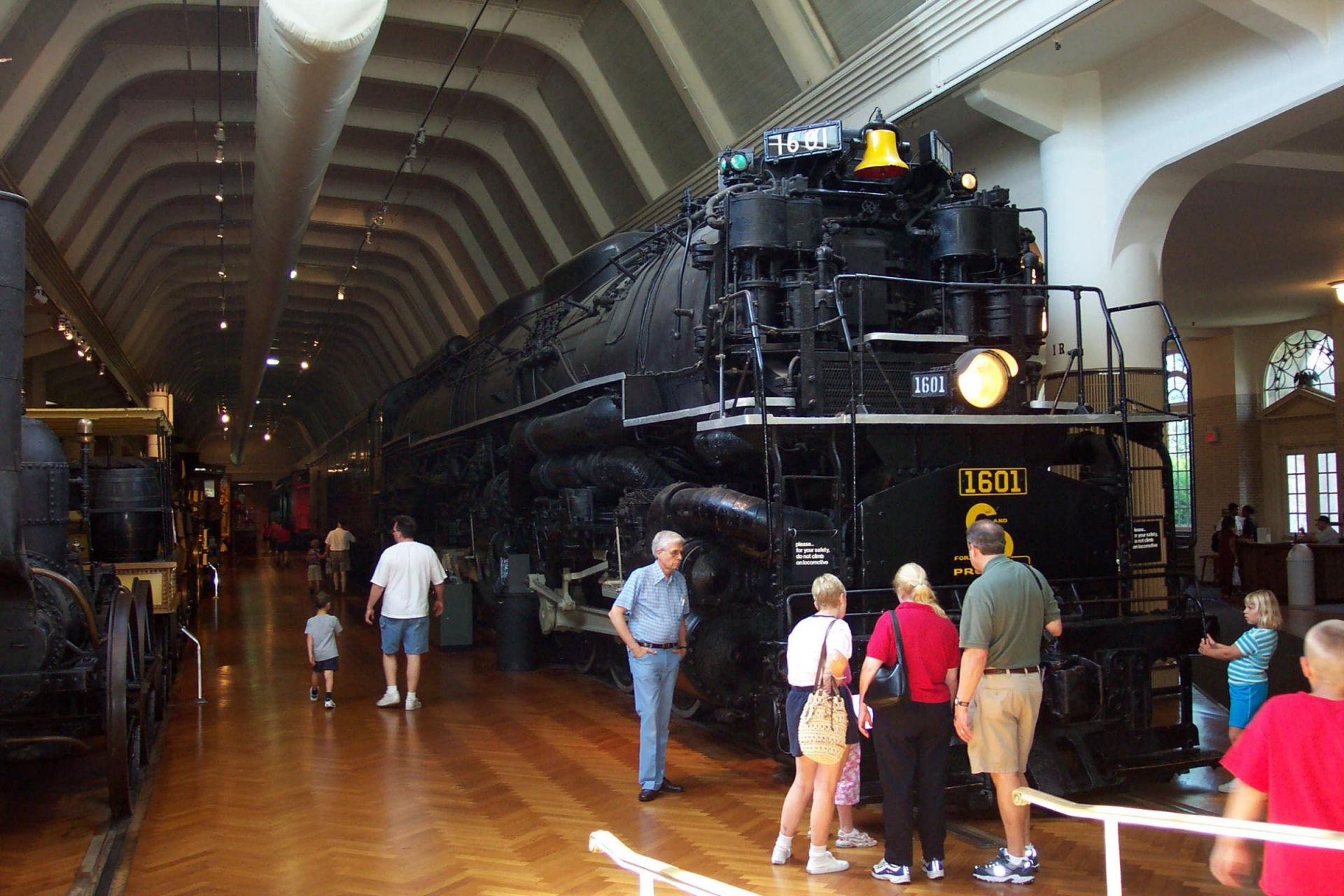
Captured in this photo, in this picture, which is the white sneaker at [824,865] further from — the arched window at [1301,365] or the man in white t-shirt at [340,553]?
the arched window at [1301,365]

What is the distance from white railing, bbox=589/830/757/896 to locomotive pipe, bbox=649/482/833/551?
280 cm

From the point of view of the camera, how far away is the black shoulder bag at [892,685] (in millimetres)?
4332

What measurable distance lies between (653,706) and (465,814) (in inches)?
41.8

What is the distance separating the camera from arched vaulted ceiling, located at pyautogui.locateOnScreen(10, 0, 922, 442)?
11.0m

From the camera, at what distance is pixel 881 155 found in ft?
20.8

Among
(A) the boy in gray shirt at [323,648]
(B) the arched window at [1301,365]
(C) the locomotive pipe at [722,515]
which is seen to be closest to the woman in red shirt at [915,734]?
(C) the locomotive pipe at [722,515]

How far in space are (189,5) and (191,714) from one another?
7899mm

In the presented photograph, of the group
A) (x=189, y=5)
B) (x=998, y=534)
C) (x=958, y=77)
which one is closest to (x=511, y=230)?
(x=189, y=5)

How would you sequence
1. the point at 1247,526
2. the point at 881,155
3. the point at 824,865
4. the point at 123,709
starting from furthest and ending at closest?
the point at 1247,526
the point at 881,155
the point at 123,709
the point at 824,865

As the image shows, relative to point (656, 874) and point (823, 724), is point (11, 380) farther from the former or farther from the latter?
point (656, 874)

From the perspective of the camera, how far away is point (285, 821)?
17.4 ft

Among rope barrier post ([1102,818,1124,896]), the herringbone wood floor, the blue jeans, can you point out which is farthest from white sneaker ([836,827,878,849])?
rope barrier post ([1102,818,1124,896])

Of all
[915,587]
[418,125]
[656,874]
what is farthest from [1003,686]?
[418,125]

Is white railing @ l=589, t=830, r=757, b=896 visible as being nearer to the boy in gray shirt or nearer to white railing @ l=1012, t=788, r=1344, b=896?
white railing @ l=1012, t=788, r=1344, b=896
